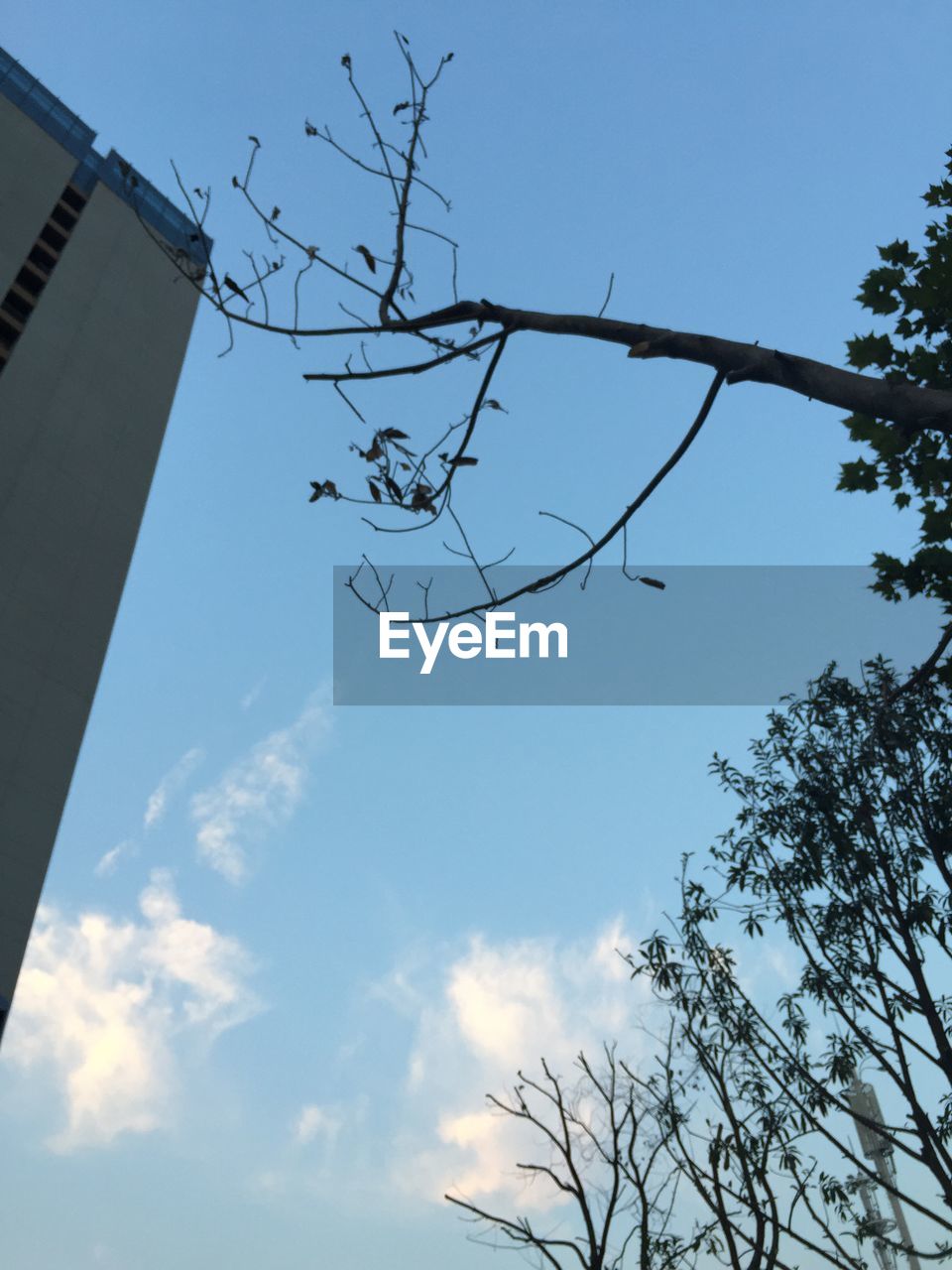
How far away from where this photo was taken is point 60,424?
43438 mm

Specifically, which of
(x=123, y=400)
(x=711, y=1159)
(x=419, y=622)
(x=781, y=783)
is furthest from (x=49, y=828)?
(x=419, y=622)

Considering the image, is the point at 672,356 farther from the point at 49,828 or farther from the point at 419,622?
the point at 49,828

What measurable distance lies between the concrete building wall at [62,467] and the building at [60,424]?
63 mm

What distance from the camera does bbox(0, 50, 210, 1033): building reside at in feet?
119

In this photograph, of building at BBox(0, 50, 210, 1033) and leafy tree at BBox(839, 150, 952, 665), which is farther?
building at BBox(0, 50, 210, 1033)

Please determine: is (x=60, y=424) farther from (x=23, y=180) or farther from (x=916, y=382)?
(x=916, y=382)

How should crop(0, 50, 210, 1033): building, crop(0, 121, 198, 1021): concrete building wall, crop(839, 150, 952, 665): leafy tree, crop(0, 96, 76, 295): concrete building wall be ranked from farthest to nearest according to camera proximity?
crop(0, 96, 76, 295): concrete building wall
crop(0, 50, 210, 1033): building
crop(0, 121, 198, 1021): concrete building wall
crop(839, 150, 952, 665): leafy tree

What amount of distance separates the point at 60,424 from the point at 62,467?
7.11 feet

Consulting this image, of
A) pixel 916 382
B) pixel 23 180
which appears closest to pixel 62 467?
pixel 23 180

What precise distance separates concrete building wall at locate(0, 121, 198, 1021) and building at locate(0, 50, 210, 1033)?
0.21ft

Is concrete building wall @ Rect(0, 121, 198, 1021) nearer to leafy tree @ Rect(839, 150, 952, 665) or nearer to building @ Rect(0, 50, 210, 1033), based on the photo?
building @ Rect(0, 50, 210, 1033)

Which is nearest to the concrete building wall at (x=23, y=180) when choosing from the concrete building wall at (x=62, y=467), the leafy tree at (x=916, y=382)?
the concrete building wall at (x=62, y=467)

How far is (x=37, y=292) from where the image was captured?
46625 mm

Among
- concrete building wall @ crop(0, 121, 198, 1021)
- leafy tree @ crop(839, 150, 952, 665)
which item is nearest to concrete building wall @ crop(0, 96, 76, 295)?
concrete building wall @ crop(0, 121, 198, 1021)
